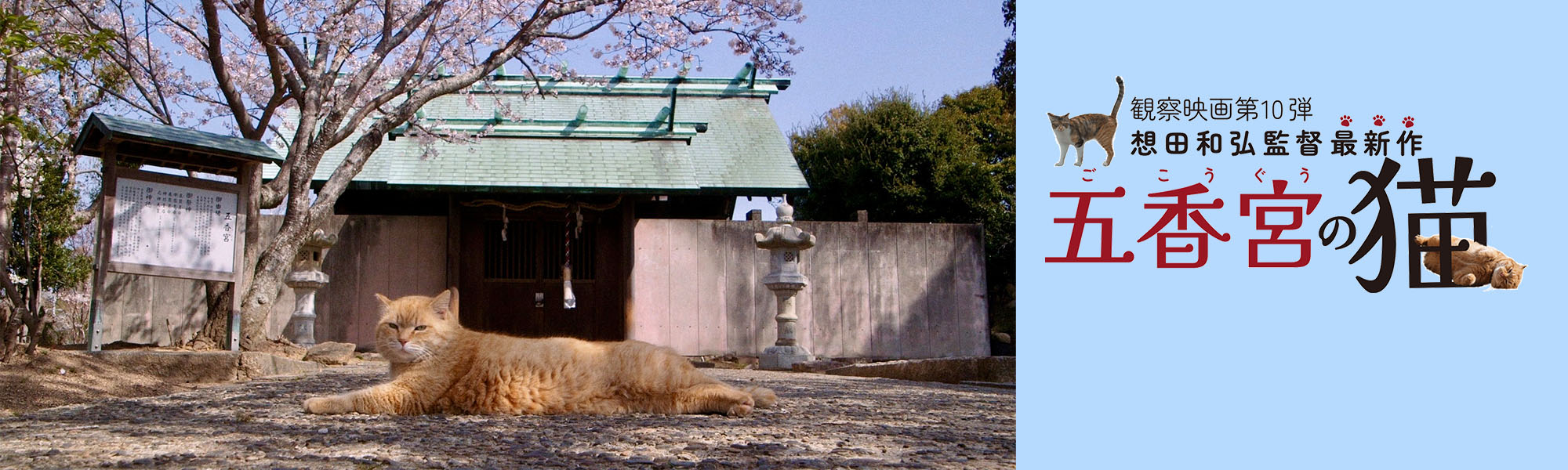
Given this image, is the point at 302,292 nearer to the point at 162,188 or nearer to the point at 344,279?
the point at 344,279

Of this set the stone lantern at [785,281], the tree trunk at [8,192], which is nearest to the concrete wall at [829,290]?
the stone lantern at [785,281]

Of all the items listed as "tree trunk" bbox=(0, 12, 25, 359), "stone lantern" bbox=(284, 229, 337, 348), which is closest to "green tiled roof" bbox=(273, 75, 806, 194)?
"stone lantern" bbox=(284, 229, 337, 348)

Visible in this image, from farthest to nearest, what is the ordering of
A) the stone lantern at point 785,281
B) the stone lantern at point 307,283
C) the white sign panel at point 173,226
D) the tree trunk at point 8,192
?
the stone lantern at point 307,283 < the stone lantern at point 785,281 < the white sign panel at point 173,226 < the tree trunk at point 8,192

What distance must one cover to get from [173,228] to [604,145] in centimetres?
477

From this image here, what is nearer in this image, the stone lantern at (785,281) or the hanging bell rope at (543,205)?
the stone lantern at (785,281)

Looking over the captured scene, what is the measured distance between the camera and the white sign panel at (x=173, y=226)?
554 cm

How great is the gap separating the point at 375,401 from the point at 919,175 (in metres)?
9.74

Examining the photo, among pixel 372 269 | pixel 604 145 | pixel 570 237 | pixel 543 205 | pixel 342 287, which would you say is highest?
pixel 604 145

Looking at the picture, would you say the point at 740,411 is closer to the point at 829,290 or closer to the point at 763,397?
the point at 763,397

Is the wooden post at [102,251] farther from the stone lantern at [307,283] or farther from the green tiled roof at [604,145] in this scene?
the green tiled roof at [604,145]
